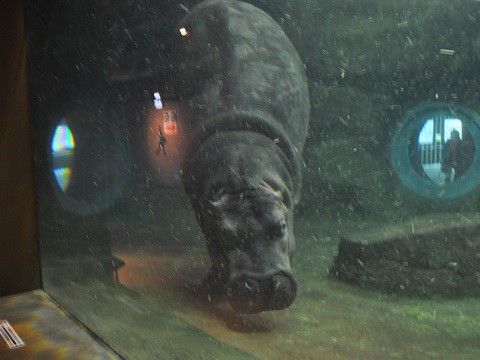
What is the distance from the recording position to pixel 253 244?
5.55ft

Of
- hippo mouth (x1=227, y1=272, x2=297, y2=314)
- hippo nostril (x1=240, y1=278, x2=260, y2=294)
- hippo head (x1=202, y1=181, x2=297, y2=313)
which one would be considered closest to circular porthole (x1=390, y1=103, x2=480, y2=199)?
hippo head (x1=202, y1=181, x2=297, y2=313)

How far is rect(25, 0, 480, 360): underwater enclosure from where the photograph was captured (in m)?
1.08

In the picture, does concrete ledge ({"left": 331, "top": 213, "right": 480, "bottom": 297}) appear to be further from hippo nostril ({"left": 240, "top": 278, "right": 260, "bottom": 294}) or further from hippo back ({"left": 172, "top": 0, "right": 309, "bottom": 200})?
hippo nostril ({"left": 240, "top": 278, "right": 260, "bottom": 294})

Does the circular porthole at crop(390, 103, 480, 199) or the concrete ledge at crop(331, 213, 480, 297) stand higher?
the circular porthole at crop(390, 103, 480, 199)

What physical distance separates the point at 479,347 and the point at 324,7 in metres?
0.91

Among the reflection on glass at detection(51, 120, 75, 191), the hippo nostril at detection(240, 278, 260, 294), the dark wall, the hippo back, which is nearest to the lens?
the hippo back

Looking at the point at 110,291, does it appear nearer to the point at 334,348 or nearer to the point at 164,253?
the point at 164,253

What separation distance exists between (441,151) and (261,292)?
2.76 feet

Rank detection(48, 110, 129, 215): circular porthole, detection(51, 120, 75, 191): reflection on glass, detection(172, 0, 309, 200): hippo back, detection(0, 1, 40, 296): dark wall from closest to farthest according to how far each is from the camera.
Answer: detection(172, 0, 309, 200): hippo back < detection(48, 110, 129, 215): circular porthole < detection(51, 120, 75, 191): reflection on glass < detection(0, 1, 40, 296): dark wall

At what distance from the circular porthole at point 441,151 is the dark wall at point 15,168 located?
3914mm

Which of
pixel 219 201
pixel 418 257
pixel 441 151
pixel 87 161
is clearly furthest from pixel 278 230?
pixel 87 161

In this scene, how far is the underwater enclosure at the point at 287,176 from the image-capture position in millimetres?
1081

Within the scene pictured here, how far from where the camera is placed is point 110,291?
10.4 feet

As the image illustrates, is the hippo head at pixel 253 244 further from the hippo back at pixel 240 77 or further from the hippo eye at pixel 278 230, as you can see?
the hippo back at pixel 240 77
